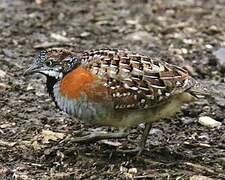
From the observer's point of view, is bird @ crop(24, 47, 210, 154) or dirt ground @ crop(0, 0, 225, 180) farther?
dirt ground @ crop(0, 0, 225, 180)

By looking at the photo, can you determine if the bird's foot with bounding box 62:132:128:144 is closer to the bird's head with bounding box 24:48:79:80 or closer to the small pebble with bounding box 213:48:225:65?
the bird's head with bounding box 24:48:79:80

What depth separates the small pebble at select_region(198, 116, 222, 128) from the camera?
21.7 ft

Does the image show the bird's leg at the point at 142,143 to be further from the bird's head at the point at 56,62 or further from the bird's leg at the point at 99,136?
the bird's head at the point at 56,62

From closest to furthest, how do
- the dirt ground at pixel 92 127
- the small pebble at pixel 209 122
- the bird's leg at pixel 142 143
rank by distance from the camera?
the dirt ground at pixel 92 127
the bird's leg at pixel 142 143
the small pebble at pixel 209 122

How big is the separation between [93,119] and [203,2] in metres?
6.16

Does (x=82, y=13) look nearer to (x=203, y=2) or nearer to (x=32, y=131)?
(x=203, y=2)

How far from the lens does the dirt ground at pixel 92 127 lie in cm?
560

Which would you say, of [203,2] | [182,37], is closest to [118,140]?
[182,37]

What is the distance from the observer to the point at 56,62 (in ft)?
17.9

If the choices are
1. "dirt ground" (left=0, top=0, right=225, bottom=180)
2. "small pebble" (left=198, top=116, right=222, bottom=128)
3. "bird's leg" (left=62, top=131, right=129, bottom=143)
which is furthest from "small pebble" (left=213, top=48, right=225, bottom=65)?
"bird's leg" (left=62, top=131, right=129, bottom=143)

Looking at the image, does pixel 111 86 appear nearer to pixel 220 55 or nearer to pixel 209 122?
pixel 209 122

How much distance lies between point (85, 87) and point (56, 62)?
1.23ft

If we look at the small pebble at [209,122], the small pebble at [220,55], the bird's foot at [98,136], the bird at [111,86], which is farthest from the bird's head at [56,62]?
the small pebble at [220,55]

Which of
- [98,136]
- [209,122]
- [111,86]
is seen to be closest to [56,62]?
[111,86]
